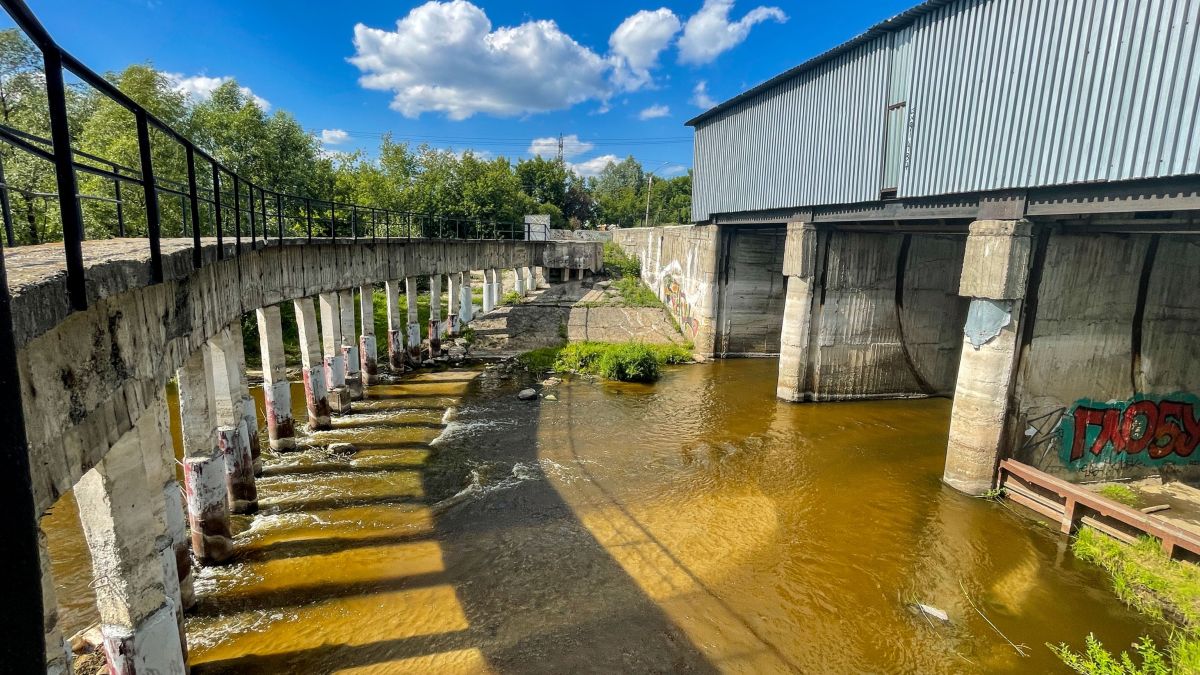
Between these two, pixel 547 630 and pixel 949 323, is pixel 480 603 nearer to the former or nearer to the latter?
pixel 547 630

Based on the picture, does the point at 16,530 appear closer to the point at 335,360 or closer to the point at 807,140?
the point at 335,360

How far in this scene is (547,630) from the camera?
848 centimetres

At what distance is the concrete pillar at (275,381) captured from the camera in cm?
1346

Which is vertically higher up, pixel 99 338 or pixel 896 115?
pixel 896 115

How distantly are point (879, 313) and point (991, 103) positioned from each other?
814 centimetres

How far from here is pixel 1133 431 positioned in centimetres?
1299

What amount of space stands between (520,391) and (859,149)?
1337 cm

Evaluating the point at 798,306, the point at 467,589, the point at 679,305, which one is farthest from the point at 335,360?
the point at 679,305

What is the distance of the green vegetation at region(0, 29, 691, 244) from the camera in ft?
64.1

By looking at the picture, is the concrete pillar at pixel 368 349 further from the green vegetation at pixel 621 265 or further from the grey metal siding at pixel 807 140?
the green vegetation at pixel 621 265

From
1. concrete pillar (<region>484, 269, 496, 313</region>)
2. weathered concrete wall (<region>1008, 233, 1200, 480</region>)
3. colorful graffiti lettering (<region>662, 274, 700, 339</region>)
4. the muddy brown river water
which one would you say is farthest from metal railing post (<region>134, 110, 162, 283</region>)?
concrete pillar (<region>484, 269, 496, 313</region>)

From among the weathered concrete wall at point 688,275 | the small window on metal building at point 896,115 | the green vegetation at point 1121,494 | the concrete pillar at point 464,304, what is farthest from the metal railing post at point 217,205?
the concrete pillar at point 464,304

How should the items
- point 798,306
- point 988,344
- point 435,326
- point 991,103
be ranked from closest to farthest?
1. point 991,103
2. point 988,344
3. point 798,306
4. point 435,326

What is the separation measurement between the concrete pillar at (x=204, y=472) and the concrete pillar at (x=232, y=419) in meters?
1.26
